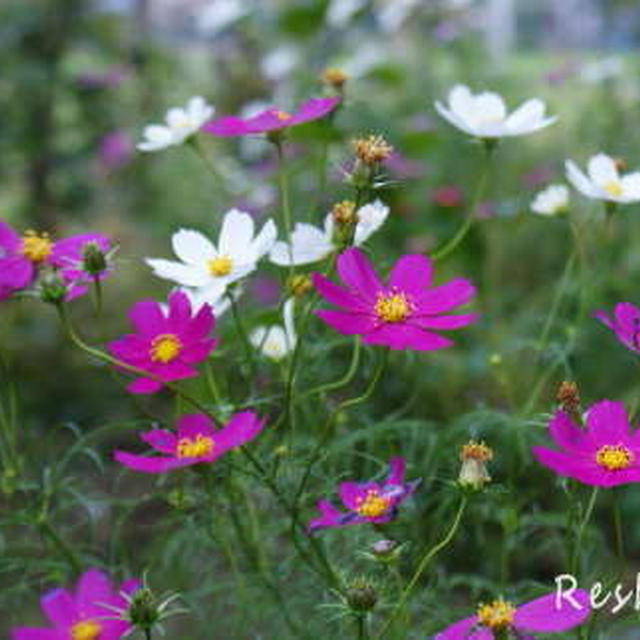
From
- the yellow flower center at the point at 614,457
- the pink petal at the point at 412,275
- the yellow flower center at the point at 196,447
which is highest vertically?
the pink petal at the point at 412,275

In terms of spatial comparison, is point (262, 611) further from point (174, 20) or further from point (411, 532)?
point (174, 20)

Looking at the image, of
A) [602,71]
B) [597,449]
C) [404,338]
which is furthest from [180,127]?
[602,71]

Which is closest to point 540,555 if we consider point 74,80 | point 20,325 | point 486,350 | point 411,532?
point 486,350

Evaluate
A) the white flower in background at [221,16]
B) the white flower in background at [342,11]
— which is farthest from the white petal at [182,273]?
the white flower in background at [221,16]

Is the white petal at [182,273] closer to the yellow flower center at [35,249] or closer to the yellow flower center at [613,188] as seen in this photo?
the yellow flower center at [35,249]

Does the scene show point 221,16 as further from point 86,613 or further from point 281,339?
point 86,613

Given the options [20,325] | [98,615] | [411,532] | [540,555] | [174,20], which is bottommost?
[174,20]

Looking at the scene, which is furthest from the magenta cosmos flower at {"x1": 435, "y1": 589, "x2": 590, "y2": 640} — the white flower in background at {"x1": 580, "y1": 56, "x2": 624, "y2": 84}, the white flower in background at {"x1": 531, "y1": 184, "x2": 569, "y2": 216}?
the white flower in background at {"x1": 580, "y1": 56, "x2": 624, "y2": 84}
